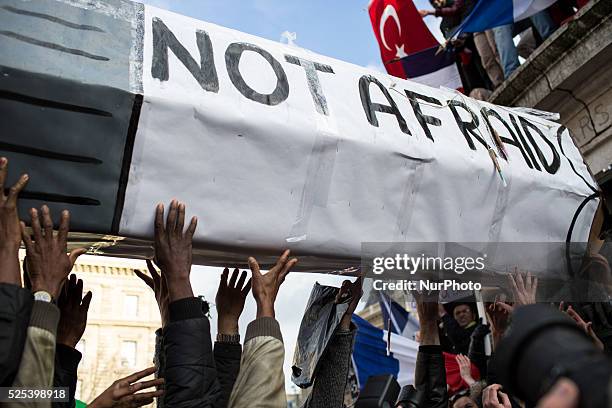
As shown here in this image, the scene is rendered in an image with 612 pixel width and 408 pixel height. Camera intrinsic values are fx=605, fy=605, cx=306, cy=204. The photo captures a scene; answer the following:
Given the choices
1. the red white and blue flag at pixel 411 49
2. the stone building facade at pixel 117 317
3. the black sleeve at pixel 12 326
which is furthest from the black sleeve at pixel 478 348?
the stone building facade at pixel 117 317

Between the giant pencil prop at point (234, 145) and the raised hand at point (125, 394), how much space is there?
451mm

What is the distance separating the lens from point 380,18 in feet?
23.6

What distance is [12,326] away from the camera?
152 centimetres

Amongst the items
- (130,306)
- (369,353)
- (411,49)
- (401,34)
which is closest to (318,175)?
(411,49)

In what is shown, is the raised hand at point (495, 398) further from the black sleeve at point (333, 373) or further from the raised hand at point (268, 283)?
the raised hand at point (268, 283)

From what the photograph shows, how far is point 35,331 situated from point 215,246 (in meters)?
0.65

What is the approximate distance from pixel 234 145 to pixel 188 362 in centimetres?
74

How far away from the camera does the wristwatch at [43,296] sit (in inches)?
65.2

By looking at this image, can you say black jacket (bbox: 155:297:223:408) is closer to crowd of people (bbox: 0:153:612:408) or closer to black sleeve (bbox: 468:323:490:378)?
crowd of people (bbox: 0:153:612:408)

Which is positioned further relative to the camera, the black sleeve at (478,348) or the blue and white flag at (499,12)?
the blue and white flag at (499,12)

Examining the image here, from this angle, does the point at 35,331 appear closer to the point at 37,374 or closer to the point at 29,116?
the point at 37,374

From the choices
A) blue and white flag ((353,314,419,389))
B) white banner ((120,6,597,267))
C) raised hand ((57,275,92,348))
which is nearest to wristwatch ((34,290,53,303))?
white banner ((120,6,597,267))

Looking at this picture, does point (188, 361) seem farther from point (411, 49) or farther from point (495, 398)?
point (411, 49)

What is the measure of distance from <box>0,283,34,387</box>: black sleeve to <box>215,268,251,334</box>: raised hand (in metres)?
1.06
